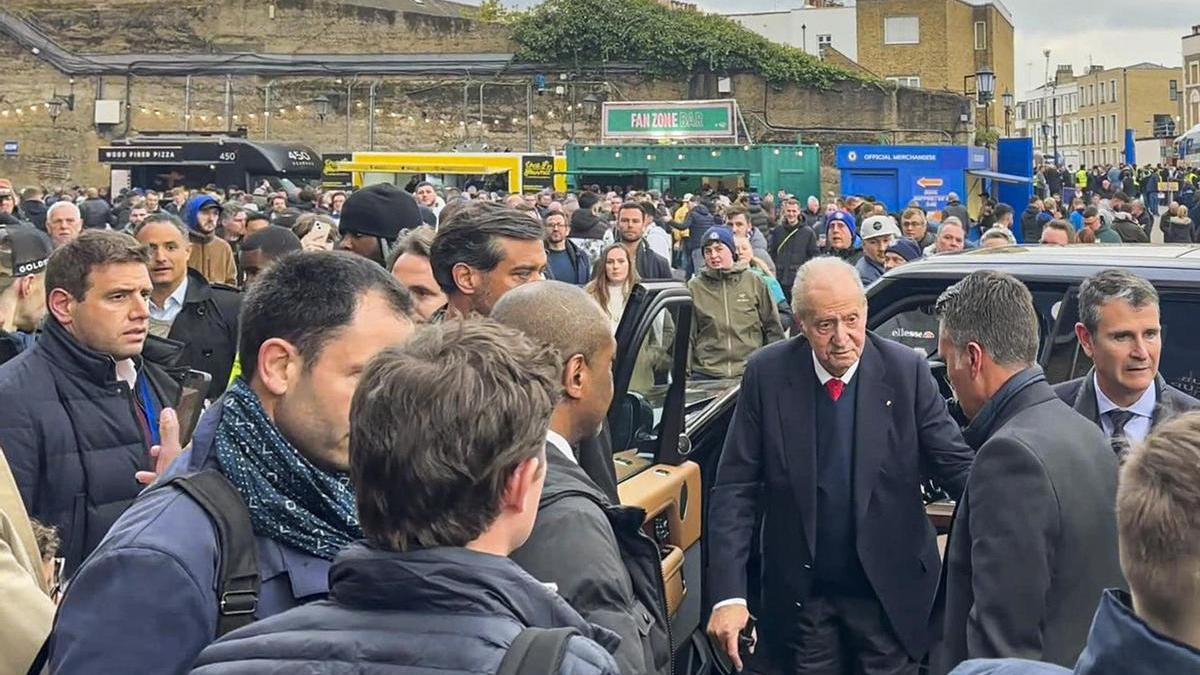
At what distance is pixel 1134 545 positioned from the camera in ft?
6.25

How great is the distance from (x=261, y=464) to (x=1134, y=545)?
4.86ft

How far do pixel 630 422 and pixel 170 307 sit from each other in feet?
9.68

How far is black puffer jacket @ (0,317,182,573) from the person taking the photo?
420 centimetres

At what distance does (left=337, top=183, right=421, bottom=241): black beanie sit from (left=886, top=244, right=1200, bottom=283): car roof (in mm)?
2082

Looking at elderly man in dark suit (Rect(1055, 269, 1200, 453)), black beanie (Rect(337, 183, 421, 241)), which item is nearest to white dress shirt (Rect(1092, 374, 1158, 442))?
elderly man in dark suit (Rect(1055, 269, 1200, 453))

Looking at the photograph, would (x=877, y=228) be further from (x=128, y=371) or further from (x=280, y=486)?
(x=280, y=486)

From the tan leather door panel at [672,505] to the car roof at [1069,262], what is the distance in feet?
4.60

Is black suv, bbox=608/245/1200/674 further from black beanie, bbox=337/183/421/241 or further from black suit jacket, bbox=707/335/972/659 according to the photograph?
black beanie, bbox=337/183/421/241

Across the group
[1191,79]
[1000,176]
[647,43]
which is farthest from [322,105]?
[1191,79]

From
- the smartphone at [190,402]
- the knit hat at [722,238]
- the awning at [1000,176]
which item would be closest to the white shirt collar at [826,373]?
the smartphone at [190,402]

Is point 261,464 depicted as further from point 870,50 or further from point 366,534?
point 870,50

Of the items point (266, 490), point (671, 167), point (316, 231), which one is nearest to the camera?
point (266, 490)

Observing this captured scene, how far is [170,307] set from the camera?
693 centimetres

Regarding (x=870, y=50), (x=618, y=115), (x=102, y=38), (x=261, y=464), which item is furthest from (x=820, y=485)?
(x=870, y=50)
